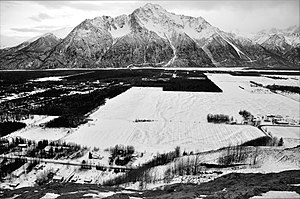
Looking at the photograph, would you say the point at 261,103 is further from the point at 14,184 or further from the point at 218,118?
the point at 14,184

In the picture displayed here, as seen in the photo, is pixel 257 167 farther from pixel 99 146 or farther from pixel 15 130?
pixel 15 130

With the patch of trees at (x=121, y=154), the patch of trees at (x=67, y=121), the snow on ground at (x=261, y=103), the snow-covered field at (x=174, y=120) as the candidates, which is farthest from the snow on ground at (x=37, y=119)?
the snow on ground at (x=261, y=103)

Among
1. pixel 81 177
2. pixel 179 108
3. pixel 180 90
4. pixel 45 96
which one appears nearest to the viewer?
pixel 81 177

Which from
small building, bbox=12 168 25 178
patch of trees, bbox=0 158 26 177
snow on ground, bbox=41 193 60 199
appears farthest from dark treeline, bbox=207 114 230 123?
snow on ground, bbox=41 193 60 199

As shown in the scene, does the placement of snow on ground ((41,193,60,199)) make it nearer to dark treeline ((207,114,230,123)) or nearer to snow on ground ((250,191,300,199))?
snow on ground ((250,191,300,199))

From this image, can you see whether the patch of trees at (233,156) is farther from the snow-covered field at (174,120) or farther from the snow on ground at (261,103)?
the snow on ground at (261,103)

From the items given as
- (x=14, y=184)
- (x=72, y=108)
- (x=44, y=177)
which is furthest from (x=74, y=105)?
(x=14, y=184)

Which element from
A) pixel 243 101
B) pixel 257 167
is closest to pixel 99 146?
pixel 257 167
